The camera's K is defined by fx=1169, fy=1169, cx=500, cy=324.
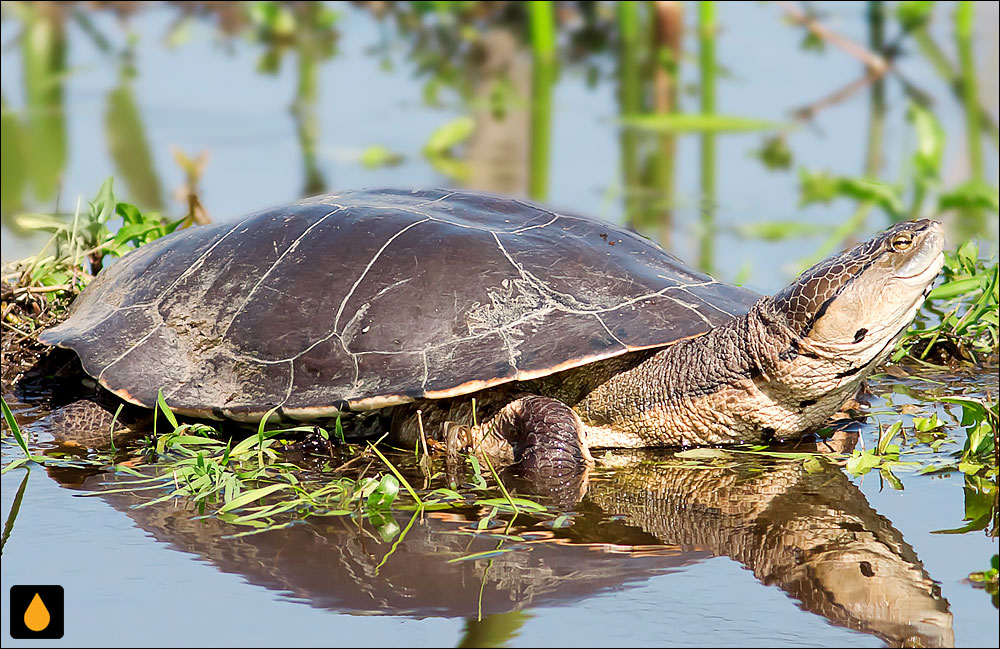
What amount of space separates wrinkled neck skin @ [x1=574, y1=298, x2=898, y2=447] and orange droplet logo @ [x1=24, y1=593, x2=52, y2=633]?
6.44 feet

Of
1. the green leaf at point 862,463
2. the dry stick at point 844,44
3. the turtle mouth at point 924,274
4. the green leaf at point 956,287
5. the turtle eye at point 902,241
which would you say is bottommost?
the green leaf at point 862,463

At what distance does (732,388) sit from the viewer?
3.93 metres

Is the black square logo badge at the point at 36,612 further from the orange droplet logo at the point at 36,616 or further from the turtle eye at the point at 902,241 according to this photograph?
the turtle eye at the point at 902,241

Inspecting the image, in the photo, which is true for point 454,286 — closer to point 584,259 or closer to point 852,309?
point 584,259

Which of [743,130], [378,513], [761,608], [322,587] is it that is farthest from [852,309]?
[743,130]

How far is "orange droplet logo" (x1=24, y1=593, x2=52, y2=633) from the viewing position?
8.87 feet

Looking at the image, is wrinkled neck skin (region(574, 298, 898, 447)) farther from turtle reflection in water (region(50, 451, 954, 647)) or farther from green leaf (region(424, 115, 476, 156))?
green leaf (region(424, 115, 476, 156))

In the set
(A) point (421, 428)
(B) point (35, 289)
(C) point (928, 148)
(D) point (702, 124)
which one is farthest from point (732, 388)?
(D) point (702, 124)

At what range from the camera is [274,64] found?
11.4 metres

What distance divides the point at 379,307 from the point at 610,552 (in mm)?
1416

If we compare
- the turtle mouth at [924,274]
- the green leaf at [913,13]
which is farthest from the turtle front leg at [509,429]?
the green leaf at [913,13]

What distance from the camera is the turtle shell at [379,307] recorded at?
392 centimetres

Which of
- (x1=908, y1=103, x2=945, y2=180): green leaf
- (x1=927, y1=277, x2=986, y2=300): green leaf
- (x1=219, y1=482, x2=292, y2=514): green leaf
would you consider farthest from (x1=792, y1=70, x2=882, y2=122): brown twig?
(x1=219, y1=482, x2=292, y2=514): green leaf

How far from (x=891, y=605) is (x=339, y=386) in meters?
1.99
